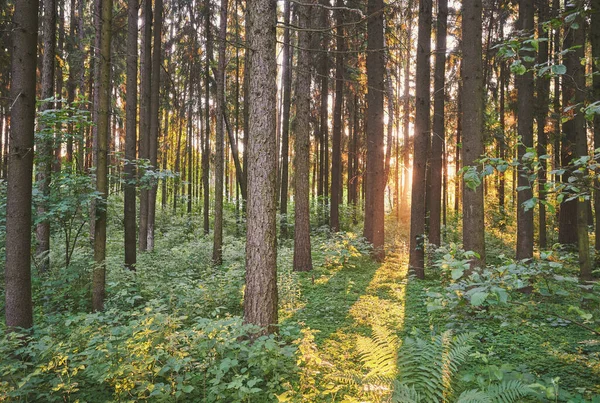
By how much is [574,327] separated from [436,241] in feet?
20.0

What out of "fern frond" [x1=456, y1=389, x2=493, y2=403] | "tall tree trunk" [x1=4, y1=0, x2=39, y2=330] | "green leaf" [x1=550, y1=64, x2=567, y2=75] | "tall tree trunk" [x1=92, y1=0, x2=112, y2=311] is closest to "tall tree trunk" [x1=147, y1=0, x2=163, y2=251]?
"tall tree trunk" [x1=92, y1=0, x2=112, y2=311]

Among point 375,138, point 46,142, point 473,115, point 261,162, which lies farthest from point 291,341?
point 375,138

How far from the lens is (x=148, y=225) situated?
49.3 ft

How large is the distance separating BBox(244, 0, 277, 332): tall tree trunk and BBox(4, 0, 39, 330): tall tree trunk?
3.02 m

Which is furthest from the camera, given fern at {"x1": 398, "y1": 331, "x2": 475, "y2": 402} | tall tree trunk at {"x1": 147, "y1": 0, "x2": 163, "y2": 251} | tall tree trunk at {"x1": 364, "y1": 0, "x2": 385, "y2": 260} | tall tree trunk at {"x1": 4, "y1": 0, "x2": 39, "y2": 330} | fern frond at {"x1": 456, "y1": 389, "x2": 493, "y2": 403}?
tall tree trunk at {"x1": 147, "y1": 0, "x2": 163, "y2": 251}

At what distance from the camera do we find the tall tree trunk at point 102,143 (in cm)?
675

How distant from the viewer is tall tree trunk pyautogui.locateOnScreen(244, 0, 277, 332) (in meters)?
5.00

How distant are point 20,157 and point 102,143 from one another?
2187 millimetres

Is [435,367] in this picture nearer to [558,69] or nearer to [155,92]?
[558,69]

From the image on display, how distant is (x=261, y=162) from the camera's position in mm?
5039

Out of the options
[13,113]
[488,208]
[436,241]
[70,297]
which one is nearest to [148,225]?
[70,297]

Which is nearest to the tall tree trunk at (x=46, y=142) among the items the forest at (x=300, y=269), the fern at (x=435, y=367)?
the forest at (x=300, y=269)

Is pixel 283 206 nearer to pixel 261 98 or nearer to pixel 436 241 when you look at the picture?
pixel 436 241

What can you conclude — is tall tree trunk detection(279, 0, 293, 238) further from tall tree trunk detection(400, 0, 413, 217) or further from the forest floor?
the forest floor
